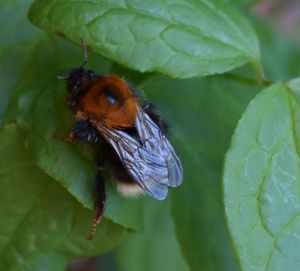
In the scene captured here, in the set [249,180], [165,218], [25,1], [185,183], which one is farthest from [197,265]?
[25,1]

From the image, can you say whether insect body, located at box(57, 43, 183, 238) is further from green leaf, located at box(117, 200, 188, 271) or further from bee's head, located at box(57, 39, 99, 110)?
green leaf, located at box(117, 200, 188, 271)

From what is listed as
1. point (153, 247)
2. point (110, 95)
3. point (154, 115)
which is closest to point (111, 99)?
point (110, 95)

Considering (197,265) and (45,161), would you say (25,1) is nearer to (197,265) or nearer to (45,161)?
(45,161)

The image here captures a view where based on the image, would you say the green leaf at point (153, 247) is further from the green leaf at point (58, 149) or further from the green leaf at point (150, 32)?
the green leaf at point (150, 32)

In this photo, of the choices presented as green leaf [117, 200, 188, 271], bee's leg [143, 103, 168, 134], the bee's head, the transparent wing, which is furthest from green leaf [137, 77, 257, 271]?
green leaf [117, 200, 188, 271]

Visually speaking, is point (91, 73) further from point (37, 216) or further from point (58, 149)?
point (37, 216)

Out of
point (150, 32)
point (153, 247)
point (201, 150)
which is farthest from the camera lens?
point (153, 247)

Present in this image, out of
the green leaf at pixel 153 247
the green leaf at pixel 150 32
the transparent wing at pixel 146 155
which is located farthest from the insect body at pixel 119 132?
the green leaf at pixel 153 247
